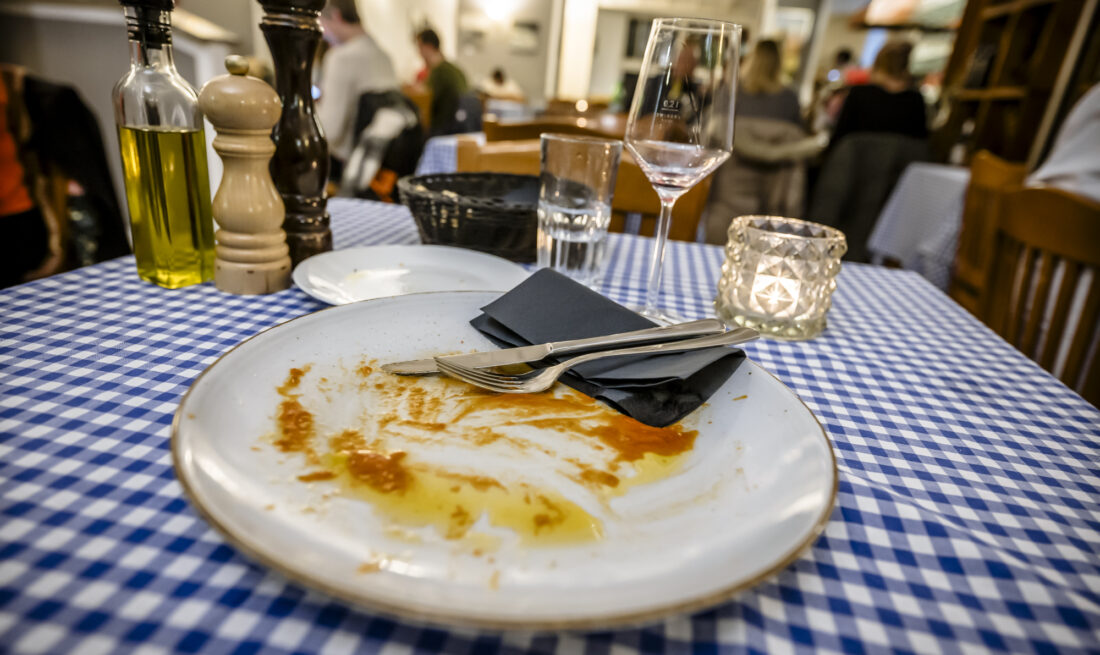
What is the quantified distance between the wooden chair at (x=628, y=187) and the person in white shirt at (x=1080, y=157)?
40.9 inches

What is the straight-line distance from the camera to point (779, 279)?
0.71 meters

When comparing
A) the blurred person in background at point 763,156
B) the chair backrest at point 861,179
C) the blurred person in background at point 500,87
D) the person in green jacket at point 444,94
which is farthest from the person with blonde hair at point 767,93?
the blurred person in background at point 500,87

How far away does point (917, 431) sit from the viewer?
53 cm

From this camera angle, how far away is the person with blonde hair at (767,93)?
11.0ft

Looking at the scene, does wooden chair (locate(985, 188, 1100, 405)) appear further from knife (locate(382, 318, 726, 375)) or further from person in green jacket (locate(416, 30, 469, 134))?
person in green jacket (locate(416, 30, 469, 134))

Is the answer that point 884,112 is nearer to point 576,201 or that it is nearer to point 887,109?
point 887,109

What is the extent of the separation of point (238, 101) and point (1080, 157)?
220 cm

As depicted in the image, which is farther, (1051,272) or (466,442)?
(1051,272)

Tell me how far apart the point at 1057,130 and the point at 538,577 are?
4.13 m

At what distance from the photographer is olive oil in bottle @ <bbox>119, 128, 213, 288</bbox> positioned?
636 millimetres

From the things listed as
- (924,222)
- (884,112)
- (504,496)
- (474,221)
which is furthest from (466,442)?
(884,112)

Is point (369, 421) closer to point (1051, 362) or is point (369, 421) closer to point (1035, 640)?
point (1035, 640)

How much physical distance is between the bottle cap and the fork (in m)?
0.36

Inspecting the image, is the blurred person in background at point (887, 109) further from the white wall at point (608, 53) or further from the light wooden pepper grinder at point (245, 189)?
the white wall at point (608, 53)
